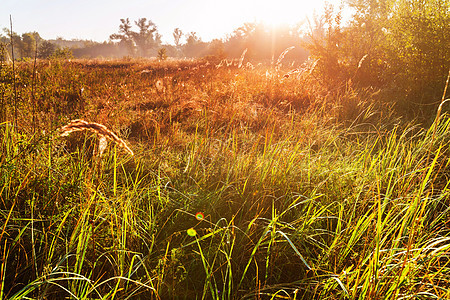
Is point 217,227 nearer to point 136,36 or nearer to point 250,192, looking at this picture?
point 250,192

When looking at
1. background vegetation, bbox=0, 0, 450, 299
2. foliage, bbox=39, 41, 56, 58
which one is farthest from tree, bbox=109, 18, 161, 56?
background vegetation, bbox=0, 0, 450, 299

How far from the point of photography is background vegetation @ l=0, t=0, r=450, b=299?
119cm

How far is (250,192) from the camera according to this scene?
1.81 metres

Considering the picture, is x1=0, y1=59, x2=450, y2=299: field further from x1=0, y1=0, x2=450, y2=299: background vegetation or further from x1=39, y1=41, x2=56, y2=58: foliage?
x1=39, y1=41, x2=56, y2=58: foliage

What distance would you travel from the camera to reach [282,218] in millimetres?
1714

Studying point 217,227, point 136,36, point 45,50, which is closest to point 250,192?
point 217,227

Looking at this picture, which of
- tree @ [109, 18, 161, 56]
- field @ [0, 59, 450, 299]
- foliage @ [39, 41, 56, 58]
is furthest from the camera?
tree @ [109, 18, 161, 56]

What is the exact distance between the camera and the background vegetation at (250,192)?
1.19 metres

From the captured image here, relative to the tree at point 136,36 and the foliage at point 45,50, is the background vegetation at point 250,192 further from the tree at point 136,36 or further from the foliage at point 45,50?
the tree at point 136,36

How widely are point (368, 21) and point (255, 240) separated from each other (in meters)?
7.13

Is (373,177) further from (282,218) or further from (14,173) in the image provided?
(14,173)

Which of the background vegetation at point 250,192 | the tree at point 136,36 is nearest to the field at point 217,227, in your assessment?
the background vegetation at point 250,192

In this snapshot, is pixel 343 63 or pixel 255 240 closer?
pixel 255 240

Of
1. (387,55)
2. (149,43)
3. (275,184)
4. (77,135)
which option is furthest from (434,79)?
(149,43)
